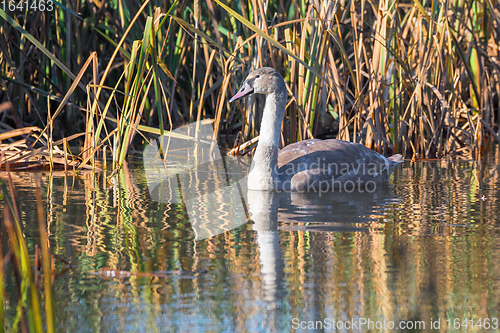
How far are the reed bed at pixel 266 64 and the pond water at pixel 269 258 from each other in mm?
1204

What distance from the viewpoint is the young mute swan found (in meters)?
5.41

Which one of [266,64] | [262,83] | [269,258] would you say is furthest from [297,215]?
[266,64]

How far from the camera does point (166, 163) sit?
671cm

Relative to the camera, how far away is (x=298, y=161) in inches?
217

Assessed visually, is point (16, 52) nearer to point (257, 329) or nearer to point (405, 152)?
point (405, 152)

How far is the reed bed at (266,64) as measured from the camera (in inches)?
237

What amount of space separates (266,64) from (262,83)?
3.63 ft

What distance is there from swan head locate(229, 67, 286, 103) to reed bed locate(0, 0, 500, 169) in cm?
30

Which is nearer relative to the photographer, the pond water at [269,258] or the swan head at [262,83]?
the pond water at [269,258]

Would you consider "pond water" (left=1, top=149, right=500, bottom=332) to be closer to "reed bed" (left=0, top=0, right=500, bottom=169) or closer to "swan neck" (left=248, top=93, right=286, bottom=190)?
"swan neck" (left=248, top=93, right=286, bottom=190)

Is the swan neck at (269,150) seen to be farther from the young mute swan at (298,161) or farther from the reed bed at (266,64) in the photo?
the reed bed at (266,64)

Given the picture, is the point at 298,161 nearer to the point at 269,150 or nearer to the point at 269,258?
the point at 269,150

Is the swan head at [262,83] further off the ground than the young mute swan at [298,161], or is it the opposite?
the swan head at [262,83]

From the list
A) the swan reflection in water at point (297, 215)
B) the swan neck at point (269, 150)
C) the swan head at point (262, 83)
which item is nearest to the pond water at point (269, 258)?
the swan reflection in water at point (297, 215)
